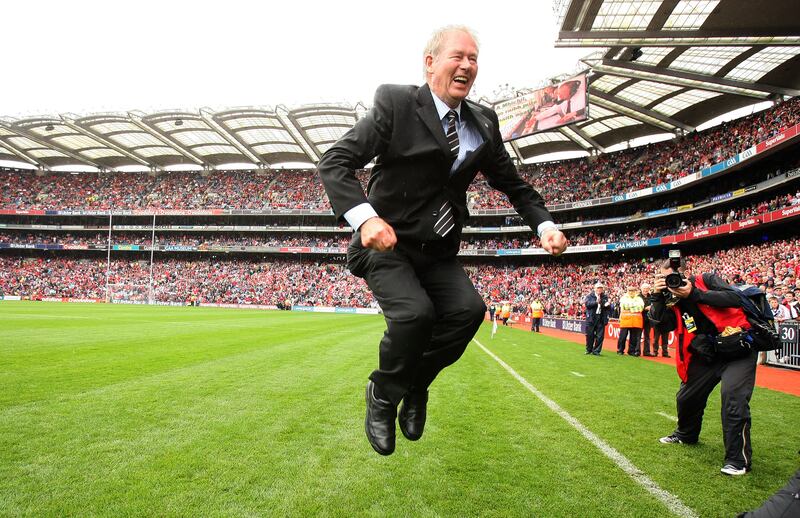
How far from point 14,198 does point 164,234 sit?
18.7m

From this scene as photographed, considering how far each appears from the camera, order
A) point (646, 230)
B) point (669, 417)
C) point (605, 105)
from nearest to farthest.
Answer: point (669, 417), point (605, 105), point (646, 230)

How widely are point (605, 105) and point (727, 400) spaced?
36607mm

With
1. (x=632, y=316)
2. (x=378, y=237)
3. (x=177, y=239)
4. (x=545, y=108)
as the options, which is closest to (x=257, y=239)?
(x=177, y=239)

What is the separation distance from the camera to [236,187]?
61562 millimetres

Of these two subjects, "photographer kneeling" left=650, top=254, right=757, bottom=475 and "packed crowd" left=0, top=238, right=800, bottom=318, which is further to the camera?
"packed crowd" left=0, top=238, right=800, bottom=318

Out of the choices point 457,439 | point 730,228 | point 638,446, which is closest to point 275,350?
point 457,439

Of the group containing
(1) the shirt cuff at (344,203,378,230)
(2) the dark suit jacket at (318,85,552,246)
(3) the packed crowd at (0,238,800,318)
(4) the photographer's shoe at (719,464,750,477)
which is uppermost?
(2) the dark suit jacket at (318,85,552,246)

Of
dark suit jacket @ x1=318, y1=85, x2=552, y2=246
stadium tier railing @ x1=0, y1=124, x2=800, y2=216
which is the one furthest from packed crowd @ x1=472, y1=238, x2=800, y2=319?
dark suit jacket @ x1=318, y1=85, x2=552, y2=246

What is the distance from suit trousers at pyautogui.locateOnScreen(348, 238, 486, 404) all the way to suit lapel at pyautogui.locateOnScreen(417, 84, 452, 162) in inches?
22.9

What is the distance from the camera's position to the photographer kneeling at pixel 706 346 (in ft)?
14.7

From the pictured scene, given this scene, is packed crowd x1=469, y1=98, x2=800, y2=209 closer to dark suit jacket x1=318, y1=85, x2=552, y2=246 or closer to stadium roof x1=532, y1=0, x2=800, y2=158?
stadium roof x1=532, y1=0, x2=800, y2=158

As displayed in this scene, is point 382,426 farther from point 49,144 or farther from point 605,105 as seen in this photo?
point 49,144

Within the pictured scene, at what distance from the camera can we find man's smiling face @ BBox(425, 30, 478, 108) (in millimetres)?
2859

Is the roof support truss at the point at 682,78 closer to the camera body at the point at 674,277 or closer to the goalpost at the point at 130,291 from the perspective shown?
the camera body at the point at 674,277
